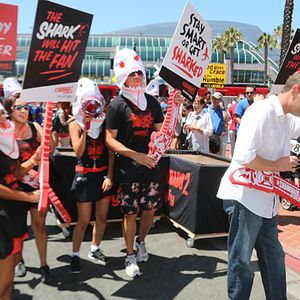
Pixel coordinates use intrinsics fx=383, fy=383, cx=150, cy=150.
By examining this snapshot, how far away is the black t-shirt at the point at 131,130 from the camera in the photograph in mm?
3605

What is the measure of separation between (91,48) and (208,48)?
81779mm

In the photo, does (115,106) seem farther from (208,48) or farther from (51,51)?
(208,48)

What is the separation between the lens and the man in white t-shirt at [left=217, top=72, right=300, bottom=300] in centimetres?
246

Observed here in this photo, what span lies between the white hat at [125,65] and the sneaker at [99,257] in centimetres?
176

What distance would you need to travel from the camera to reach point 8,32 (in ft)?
17.7

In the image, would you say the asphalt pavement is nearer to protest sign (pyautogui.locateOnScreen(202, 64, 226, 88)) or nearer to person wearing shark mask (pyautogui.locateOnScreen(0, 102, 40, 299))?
person wearing shark mask (pyautogui.locateOnScreen(0, 102, 40, 299))

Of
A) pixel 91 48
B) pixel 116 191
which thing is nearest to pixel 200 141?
pixel 116 191

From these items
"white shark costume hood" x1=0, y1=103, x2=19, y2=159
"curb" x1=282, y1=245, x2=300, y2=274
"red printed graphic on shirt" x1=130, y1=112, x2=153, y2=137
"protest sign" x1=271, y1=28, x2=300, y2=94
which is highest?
"protest sign" x1=271, y1=28, x2=300, y2=94

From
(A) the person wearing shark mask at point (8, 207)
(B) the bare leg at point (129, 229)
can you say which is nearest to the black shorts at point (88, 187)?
(B) the bare leg at point (129, 229)

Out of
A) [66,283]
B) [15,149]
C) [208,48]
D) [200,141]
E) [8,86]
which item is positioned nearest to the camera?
[15,149]

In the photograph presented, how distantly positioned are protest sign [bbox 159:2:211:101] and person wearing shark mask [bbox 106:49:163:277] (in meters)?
0.33

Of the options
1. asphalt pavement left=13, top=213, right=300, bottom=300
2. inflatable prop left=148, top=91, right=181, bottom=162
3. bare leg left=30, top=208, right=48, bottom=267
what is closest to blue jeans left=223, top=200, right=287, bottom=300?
asphalt pavement left=13, top=213, right=300, bottom=300

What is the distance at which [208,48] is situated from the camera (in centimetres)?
410

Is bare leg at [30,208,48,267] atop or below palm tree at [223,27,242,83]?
below
